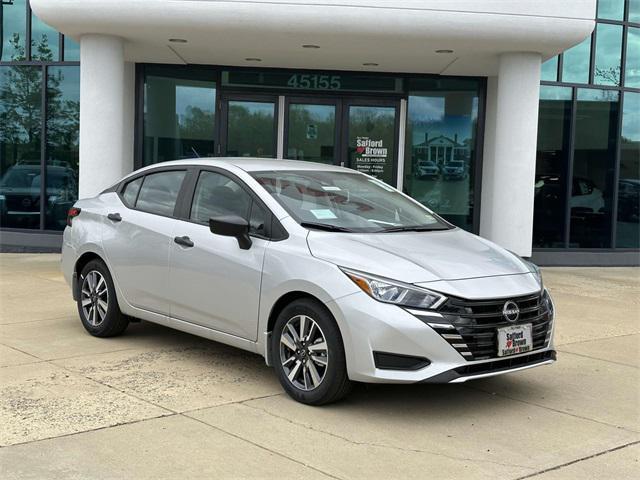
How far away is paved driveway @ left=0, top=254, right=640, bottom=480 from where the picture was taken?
4.10m

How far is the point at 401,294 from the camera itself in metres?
4.75

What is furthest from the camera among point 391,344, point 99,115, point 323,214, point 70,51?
point 70,51

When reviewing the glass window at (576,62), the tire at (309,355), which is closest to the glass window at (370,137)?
the glass window at (576,62)

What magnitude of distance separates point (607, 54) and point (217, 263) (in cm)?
1079

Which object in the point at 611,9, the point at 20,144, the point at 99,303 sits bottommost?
the point at 99,303

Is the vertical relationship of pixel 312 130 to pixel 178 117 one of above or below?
below

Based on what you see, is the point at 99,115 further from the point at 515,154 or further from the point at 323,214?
the point at 323,214

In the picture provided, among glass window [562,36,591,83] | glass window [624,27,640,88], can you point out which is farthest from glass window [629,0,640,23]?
glass window [562,36,591,83]

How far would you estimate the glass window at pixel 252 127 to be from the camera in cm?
1358

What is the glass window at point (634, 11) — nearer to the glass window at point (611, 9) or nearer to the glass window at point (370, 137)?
the glass window at point (611, 9)

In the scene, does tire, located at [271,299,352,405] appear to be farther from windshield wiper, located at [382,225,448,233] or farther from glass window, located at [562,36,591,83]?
glass window, located at [562,36,591,83]

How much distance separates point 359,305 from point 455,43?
708cm

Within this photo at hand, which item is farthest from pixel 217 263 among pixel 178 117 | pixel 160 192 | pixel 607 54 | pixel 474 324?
pixel 607 54

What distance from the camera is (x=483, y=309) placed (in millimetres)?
4855
